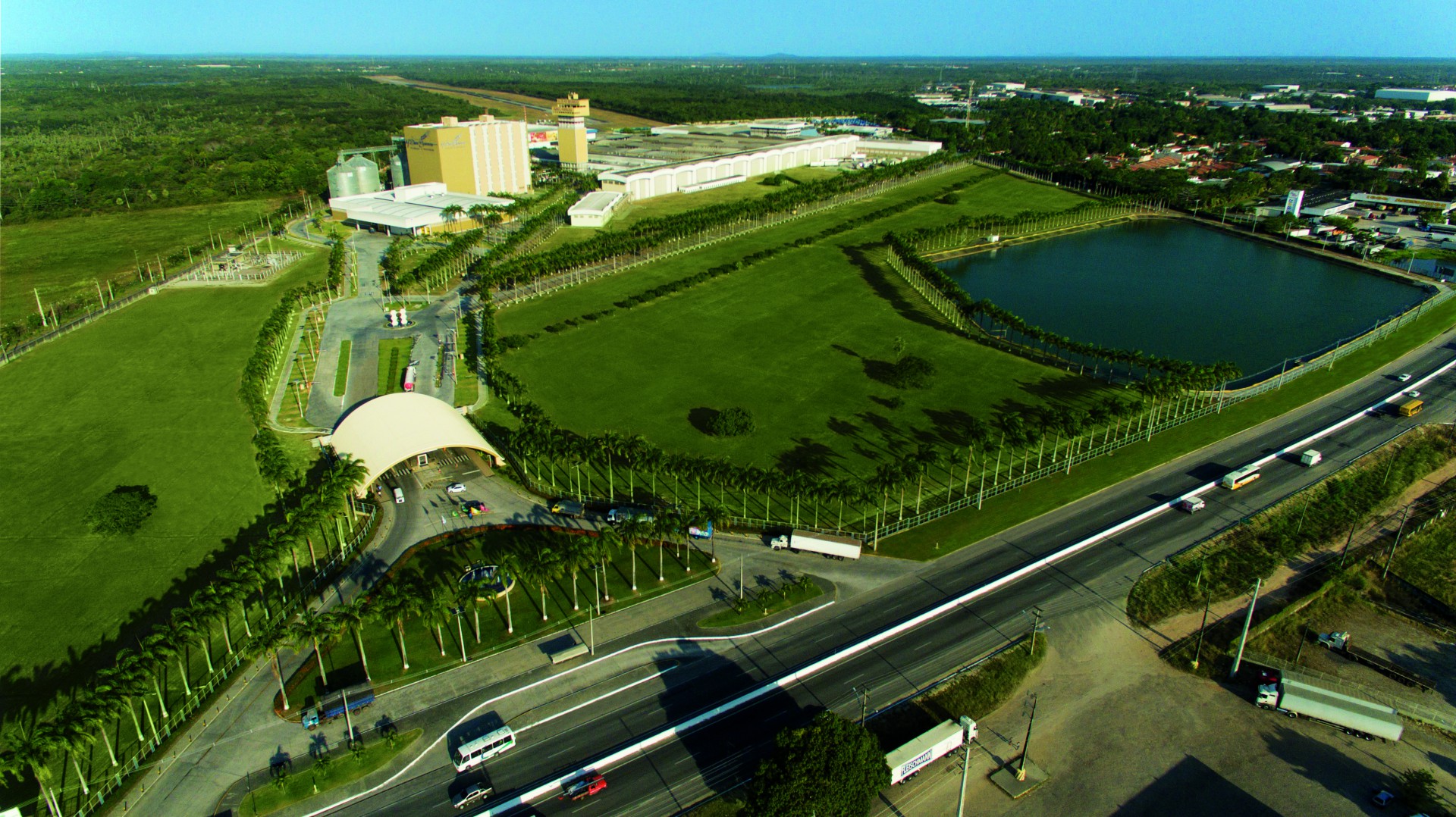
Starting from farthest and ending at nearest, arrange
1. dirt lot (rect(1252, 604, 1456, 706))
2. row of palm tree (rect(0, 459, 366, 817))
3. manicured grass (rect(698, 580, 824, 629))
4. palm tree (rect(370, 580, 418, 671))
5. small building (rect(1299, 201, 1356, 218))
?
small building (rect(1299, 201, 1356, 218)) < manicured grass (rect(698, 580, 824, 629)) < dirt lot (rect(1252, 604, 1456, 706)) < palm tree (rect(370, 580, 418, 671)) < row of palm tree (rect(0, 459, 366, 817))

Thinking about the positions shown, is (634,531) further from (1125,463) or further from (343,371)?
(343,371)

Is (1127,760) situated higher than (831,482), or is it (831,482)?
(831,482)

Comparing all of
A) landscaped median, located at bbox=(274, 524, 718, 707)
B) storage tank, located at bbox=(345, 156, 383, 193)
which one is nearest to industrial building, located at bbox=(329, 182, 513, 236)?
storage tank, located at bbox=(345, 156, 383, 193)

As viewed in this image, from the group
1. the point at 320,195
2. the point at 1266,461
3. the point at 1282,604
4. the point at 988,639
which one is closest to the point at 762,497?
the point at 988,639

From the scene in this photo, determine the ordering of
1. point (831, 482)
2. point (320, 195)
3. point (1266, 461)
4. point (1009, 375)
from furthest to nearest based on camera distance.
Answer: point (320, 195)
point (1009, 375)
point (1266, 461)
point (831, 482)

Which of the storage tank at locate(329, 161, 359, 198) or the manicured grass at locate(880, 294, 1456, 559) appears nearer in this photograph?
the manicured grass at locate(880, 294, 1456, 559)

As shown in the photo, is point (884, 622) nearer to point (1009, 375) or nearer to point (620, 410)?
point (620, 410)

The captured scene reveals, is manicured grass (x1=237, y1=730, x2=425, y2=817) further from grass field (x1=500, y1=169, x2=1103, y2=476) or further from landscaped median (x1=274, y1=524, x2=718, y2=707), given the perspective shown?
grass field (x1=500, y1=169, x2=1103, y2=476)
